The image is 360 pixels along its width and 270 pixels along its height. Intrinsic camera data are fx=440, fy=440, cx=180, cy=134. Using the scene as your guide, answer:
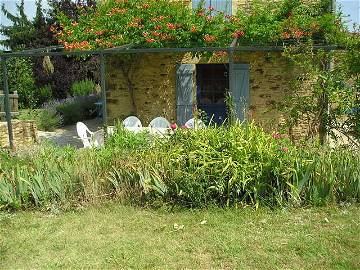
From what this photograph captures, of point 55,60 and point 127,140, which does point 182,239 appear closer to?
point 127,140

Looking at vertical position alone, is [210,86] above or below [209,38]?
below

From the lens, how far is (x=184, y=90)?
→ 11.1m

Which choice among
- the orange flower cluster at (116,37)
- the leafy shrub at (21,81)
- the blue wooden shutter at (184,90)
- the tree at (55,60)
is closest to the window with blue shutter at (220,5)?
the blue wooden shutter at (184,90)

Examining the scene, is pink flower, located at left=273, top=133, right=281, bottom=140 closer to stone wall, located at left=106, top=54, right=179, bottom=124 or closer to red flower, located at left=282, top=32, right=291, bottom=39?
red flower, located at left=282, top=32, right=291, bottom=39

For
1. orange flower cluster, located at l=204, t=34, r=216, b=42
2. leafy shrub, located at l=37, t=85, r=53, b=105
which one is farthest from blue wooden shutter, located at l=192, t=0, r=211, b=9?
leafy shrub, located at l=37, t=85, r=53, b=105

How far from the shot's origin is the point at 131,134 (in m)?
6.80

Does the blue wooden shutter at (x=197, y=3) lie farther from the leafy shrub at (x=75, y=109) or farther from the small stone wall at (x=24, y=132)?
the leafy shrub at (x=75, y=109)

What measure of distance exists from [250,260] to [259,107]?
7146 mm

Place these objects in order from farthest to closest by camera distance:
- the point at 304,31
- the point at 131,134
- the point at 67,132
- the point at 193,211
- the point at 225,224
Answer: the point at 67,132 → the point at 304,31 → the point at 131,134 → the point at 193,211 → the point at 225,224

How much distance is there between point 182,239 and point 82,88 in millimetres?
12974

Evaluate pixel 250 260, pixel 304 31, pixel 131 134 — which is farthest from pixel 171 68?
pixel 250 260

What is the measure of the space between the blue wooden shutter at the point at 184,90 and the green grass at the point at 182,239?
5993mm

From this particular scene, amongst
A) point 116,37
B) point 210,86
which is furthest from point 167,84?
point 116,37

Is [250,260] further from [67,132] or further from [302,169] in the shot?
[67,132]
